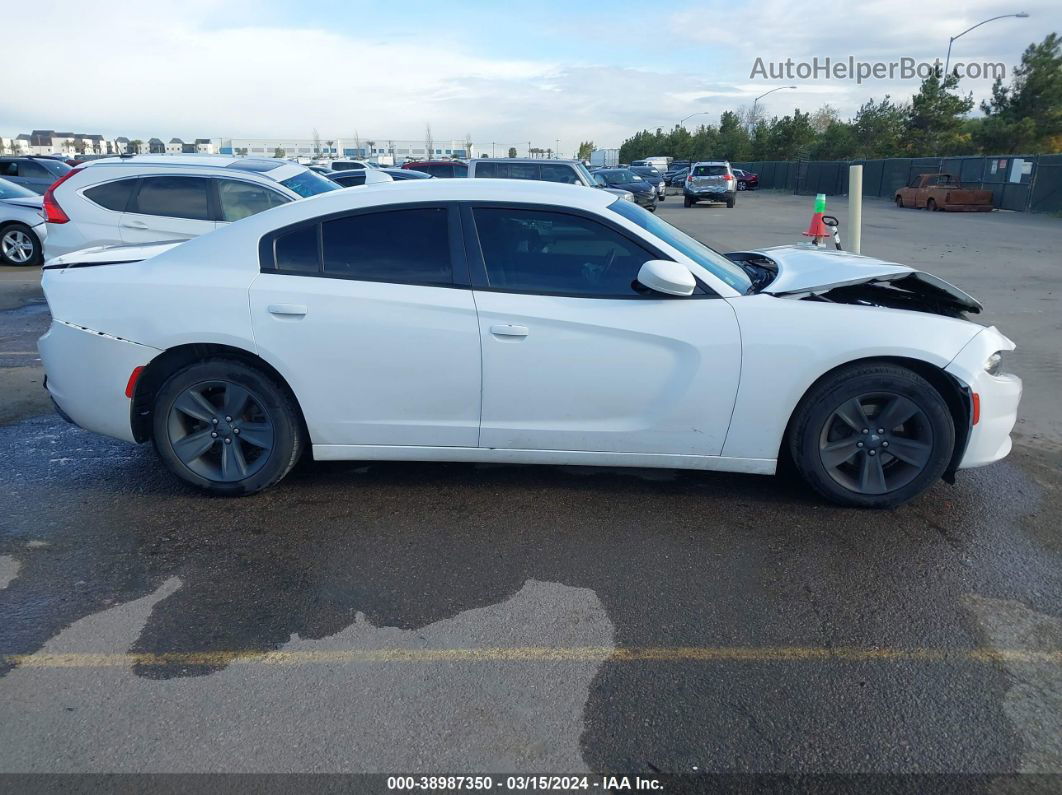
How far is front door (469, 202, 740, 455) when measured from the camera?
398 centimetres

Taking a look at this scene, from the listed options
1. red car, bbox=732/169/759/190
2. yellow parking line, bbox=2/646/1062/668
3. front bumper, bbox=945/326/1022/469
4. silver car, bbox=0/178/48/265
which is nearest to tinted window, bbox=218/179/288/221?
silver car, bbox=0/178/48/265

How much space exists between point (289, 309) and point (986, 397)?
3.50 metres

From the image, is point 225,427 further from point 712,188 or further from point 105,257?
point 712,188

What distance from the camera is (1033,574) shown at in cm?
359

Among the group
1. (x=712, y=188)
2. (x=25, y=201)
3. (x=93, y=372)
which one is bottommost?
(x=93, y=372)

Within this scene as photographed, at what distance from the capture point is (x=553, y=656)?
9.89ft

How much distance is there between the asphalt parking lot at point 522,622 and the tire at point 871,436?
0.17 metres

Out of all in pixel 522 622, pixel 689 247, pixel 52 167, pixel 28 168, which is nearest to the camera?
pixel 522 622

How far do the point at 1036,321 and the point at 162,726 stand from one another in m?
9.62

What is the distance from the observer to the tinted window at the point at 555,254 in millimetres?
4094

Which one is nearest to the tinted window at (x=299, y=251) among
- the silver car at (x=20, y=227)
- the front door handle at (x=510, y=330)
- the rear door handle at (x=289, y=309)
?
the rear door handle at (x=289, y=309)

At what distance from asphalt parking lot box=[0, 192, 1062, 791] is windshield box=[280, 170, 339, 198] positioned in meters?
5.22

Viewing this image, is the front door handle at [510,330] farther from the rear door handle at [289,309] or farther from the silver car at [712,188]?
the silver car at [712,188]

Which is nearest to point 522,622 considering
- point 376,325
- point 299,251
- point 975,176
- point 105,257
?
point 376,325
